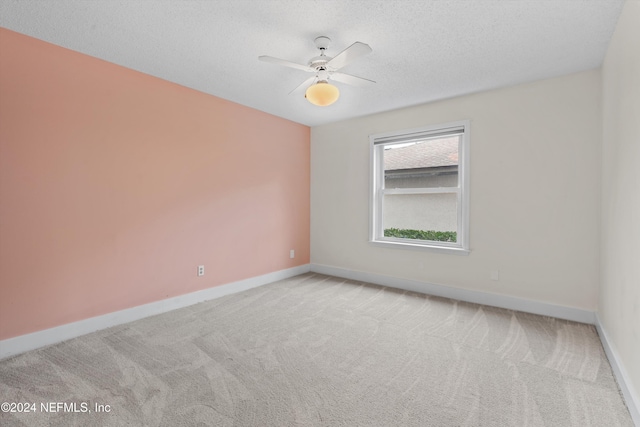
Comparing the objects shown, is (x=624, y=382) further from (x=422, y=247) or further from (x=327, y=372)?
(x=422, y=247)

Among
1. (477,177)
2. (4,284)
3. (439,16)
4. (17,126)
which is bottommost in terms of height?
(4,284)

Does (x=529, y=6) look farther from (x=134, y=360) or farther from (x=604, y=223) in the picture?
(x=134, y=360)

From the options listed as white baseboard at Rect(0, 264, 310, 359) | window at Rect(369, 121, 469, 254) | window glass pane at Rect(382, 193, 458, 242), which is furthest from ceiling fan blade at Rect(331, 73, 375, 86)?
white baseboard at Rect(0, 264, 310, 359)

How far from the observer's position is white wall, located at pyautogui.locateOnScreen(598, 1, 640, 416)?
1731 millimetres

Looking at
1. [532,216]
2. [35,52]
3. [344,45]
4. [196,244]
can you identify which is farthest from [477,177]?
[35,52]

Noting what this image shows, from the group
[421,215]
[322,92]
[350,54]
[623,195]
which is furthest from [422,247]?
[350,54]

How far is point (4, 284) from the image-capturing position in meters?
2.27

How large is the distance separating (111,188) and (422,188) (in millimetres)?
3577

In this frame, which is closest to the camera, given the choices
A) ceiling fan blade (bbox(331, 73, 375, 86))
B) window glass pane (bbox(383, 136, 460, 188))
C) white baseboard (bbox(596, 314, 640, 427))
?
white baseboard (bbox(596, 314, 640, 427))

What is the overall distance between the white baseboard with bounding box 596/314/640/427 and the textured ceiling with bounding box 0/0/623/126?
235cm

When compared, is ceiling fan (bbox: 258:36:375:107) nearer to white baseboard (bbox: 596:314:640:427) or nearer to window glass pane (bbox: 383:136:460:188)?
window glass pane (bbox: 383:136:460:188)

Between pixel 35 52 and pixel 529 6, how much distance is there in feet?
12.0

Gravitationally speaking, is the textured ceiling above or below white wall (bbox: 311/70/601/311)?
above

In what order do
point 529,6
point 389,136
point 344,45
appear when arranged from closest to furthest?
point 529,6, point 344,45, point 389,136
